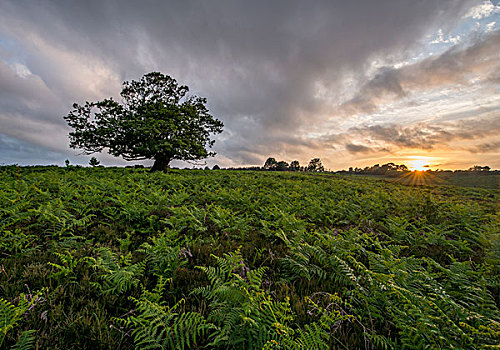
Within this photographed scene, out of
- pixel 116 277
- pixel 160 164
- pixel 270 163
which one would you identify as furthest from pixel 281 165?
pixel 116 277

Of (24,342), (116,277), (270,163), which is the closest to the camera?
(24,342)

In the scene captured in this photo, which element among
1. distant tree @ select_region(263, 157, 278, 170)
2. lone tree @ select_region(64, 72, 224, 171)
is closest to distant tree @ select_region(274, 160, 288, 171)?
distant tree @ select_region(263, 157, 278, 170)

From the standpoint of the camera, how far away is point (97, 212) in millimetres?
6168

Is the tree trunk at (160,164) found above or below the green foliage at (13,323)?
above

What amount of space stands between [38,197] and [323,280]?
30.0 ft

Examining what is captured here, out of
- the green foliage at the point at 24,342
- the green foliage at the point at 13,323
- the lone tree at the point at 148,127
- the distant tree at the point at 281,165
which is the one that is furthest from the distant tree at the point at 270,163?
the green foliage at the point at 24,342

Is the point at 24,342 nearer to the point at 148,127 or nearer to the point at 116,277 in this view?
the point at 116,277

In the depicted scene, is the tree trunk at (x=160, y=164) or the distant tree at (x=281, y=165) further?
the distant tree at (x=281, y=165)

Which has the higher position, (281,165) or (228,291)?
(281,165)

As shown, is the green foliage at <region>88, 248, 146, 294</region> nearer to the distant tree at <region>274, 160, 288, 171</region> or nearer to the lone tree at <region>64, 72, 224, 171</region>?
the lone tree at <region>64, 72, 224, 171</region>

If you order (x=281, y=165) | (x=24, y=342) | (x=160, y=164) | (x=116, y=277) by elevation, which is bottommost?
(x=24, y=342)

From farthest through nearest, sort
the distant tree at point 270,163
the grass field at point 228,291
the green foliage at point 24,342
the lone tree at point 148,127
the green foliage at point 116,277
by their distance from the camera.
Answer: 1. the distant tree at point 270,163
2. the lone tree at point 148,127
3. the green foliage at point 116,277
4. the grass field at point 228,291
5. the green foliage at point 24,342

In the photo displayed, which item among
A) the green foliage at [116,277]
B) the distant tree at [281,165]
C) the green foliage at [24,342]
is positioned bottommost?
the green foliage at [24,342]

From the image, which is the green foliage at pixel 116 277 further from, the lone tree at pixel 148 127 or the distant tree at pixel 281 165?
the distant tree at pixel 281 165
